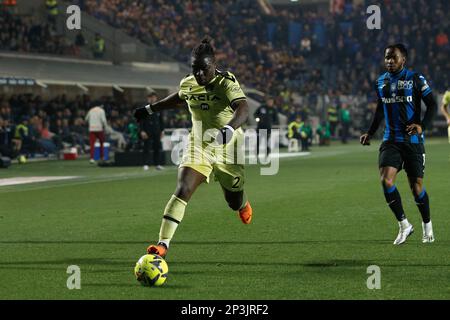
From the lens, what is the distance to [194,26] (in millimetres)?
53312

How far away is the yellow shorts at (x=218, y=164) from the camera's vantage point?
10.4 m

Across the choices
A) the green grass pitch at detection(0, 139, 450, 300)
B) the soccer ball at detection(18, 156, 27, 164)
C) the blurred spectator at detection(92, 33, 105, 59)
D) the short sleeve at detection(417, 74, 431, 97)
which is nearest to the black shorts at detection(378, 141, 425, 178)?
the short sleeve at detection(417, 74, 431, 97)

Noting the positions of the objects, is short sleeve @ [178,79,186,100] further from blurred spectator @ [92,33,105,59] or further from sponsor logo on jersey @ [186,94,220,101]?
blurred spectator @ [92,33,105,59]

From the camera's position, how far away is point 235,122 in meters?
9.88

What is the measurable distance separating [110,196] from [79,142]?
17.1 metres

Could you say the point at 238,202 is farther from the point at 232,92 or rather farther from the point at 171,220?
the point at 171,220

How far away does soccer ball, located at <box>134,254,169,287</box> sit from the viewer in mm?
8711

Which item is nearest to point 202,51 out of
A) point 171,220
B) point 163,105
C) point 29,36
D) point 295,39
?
point 163,105

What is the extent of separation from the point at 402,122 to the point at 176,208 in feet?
10.9

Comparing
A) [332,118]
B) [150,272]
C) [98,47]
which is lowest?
[150,272]

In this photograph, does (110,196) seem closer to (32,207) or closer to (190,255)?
(32,207)

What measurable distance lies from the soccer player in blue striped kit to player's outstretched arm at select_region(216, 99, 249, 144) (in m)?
2.23

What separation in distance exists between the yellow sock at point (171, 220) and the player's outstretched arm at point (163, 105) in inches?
62.6

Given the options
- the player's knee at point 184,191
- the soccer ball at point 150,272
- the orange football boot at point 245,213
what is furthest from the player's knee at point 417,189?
the soccer ball at point 150,272
